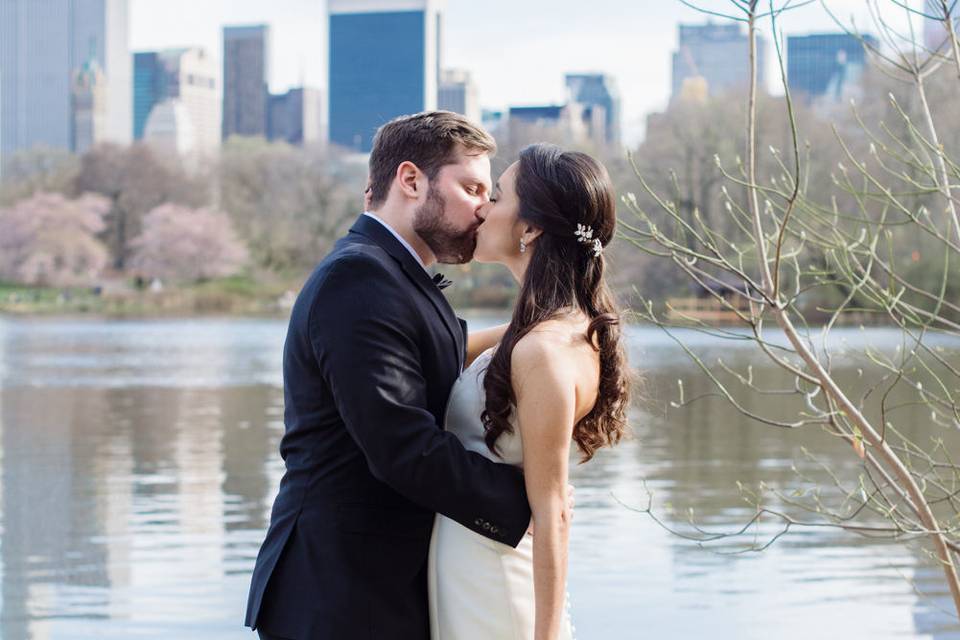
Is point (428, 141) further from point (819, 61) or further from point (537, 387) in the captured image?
point (819, 61)

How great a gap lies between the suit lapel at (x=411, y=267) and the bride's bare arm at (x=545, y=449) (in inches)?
6.8

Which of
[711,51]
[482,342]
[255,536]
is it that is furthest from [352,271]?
[711,51]

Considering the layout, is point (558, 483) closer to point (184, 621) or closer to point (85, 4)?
point (184, 621)

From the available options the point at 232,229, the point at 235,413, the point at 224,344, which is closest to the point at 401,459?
the point at 235,413

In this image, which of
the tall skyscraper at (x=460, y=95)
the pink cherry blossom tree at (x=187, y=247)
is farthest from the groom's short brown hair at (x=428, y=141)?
the tall skyscraper at (x=460, y=95)

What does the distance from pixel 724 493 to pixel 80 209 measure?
52.8 m

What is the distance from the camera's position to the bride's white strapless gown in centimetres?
235

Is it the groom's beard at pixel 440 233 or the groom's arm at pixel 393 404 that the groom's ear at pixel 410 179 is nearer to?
the groom's beard at pixel 440 233

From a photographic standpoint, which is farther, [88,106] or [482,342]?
[88,106]

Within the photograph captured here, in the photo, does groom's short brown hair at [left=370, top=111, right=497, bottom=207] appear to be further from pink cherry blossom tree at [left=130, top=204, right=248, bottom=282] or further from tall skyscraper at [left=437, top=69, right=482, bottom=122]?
tall skyscraper at [left=437, top=69, right=482, bottom=122]

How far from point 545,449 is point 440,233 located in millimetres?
446

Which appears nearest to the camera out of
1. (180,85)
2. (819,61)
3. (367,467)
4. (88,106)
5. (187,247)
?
(367,467)

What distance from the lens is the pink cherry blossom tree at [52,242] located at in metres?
56.7

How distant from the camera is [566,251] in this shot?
7.94 ft
